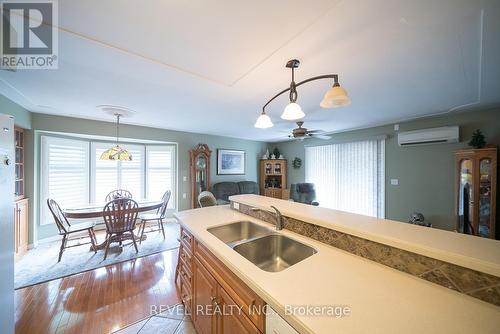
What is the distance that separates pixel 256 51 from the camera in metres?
1.44

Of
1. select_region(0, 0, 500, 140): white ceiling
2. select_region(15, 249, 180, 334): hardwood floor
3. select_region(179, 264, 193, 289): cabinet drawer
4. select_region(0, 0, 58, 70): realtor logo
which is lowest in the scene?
select_region(15, 249, 180, 334): hardwood floor

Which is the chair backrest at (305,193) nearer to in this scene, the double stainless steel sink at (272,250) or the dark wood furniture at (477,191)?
the dark wood furniture at (477,191)

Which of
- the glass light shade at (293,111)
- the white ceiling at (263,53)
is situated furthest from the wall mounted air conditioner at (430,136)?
the glass light shade at (293,111)

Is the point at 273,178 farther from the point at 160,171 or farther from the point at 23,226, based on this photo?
the point at 23,226

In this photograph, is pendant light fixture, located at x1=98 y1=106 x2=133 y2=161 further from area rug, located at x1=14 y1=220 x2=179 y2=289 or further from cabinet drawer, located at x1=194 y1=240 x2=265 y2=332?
cabinet drawer, located at x1=194 y1=240 x2=265 y2=332

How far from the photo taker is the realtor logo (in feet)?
3.58

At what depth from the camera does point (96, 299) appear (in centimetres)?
196

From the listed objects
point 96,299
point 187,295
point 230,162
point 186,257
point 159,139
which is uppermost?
point 159,139

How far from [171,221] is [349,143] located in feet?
16.2

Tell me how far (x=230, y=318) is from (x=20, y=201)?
3869 mm

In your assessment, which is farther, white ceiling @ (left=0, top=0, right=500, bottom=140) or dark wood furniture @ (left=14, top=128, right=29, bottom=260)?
dark wood furniture @ (left=14, top=128, right=29, bottom=260)

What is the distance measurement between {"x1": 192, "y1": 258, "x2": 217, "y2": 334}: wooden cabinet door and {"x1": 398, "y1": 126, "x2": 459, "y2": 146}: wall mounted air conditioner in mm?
4127

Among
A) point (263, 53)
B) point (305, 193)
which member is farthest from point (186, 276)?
point (305, 193)

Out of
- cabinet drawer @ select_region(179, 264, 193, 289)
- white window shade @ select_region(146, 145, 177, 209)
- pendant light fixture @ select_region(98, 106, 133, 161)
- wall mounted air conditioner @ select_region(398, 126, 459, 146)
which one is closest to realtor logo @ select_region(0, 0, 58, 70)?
pendant light fixture @ select_region(98, 106, 133, 161)
